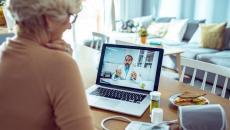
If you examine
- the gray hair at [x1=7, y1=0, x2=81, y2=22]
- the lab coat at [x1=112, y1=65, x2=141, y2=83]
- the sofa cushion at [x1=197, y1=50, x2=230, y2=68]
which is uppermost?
the gray hair at [x1=7, y1=0, x2=81, y2=22]

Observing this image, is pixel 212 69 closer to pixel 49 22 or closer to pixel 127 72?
pixel 127 72

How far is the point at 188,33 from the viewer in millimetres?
4805

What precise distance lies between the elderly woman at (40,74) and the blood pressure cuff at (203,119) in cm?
40

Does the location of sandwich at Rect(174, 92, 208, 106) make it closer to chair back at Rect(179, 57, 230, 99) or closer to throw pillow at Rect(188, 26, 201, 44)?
chair back at Rect(179, 57, 230, 99)

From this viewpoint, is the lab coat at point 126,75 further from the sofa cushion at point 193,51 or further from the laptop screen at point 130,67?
the sofa cushion at point 193,51

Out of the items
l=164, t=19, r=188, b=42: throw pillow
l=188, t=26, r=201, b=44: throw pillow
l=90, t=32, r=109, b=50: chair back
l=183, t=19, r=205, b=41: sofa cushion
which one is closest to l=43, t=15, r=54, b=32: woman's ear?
l=90, t=32, r=109, b=50: chair back

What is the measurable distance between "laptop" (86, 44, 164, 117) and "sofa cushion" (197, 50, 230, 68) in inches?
95.7

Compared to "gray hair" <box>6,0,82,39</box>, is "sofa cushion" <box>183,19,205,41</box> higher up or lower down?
lower down

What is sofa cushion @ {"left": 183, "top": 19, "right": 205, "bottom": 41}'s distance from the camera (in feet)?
15.5

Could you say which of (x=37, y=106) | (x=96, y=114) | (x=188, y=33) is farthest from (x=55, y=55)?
(x=188, y=33)

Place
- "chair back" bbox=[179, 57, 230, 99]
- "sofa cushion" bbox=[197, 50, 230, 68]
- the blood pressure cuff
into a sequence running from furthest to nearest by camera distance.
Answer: "sofa cushion" bbox=[197, 50, 230, 68] → "chair back" bbox=[179, 57, 230, 99] → the blood pressure cuff

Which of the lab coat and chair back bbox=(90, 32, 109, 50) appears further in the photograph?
chair back bbox=(90, 32, 109, 50)

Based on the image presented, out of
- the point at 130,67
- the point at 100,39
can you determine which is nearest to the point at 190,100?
the point at 130,67

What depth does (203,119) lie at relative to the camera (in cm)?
100
